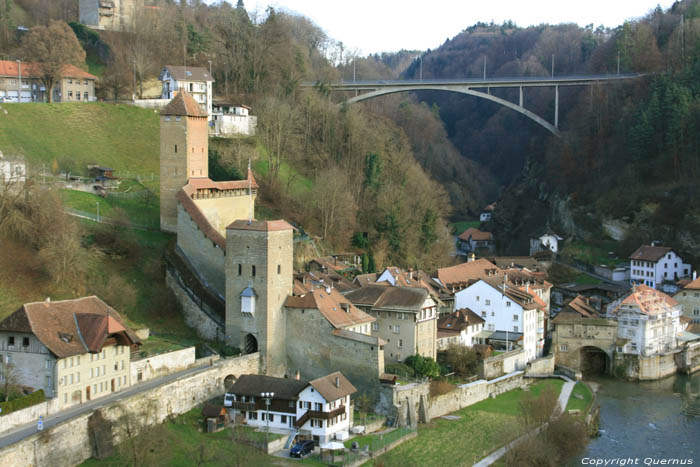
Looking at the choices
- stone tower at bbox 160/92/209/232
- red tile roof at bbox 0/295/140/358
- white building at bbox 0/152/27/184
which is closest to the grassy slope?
white building at bbox 0/152/27/184

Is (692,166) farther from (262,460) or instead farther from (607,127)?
(262,460)

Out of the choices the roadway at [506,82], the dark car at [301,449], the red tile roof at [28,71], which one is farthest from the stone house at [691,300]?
the red tile roof at [28,71]

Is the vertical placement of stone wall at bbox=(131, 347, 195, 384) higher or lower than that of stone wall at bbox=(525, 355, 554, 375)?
higher

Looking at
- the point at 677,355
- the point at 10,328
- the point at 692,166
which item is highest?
the point at 692,166

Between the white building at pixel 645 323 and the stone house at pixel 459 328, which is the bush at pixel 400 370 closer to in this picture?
the stone house at pixel 459 328

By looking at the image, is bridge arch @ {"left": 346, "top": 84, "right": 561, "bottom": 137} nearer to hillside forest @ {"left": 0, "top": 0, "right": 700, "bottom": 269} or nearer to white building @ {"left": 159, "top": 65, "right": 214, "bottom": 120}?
hillside forest @ {"left": 0, "top": 0, "right": 700, "bottom": 269}

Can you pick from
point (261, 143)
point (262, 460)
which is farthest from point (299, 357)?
point (261, 143)

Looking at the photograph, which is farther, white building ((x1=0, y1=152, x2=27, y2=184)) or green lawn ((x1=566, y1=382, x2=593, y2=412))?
green lawn ((x1=566, y1=382, x2=593, y2=412))
